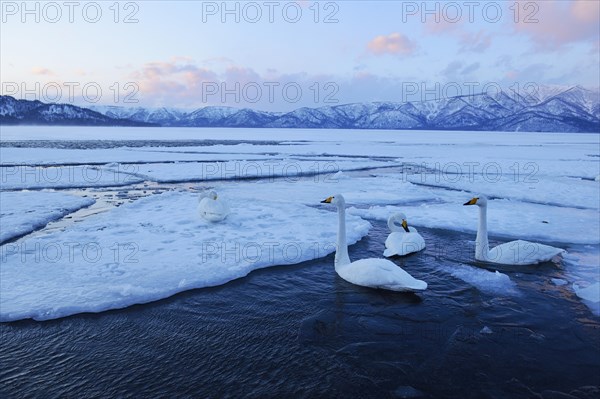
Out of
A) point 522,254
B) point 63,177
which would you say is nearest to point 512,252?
point 522,254

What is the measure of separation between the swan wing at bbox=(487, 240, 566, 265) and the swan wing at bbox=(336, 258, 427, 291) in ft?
7.44

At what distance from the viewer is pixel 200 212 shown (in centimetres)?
938

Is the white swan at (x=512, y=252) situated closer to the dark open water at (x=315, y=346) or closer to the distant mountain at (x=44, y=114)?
the dark open water at (x=315, y=346)

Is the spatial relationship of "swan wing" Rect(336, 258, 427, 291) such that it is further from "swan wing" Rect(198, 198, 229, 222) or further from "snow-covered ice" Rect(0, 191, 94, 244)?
"snow-covered ice" Rect(0, 191, 94, 244)

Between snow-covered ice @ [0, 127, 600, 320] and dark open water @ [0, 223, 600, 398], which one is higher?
snow-covered ice @ [0, 127, 600, 320]

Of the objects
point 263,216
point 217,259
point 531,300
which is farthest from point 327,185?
point 531,300

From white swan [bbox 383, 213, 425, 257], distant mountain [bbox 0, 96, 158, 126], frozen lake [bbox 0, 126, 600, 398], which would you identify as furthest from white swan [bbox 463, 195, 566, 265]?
distant mountain [bbox 0, 96, 158, 126]

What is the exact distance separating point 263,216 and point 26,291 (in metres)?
5.47

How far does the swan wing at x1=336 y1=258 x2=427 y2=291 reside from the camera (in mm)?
5332

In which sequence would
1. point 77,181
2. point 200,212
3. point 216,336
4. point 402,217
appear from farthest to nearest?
point 77,181 → point 200,212 → point 402,217 → point 216,336

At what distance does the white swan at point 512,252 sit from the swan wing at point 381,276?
6.99 feet

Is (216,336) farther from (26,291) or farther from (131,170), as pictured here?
(131,170)

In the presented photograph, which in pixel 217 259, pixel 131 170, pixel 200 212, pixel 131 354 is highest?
pixel 131 170

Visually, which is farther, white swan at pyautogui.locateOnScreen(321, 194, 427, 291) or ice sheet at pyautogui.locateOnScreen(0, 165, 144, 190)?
ice sheet at pyautogui.locateOnScreen(0, 165, 144, 190)
